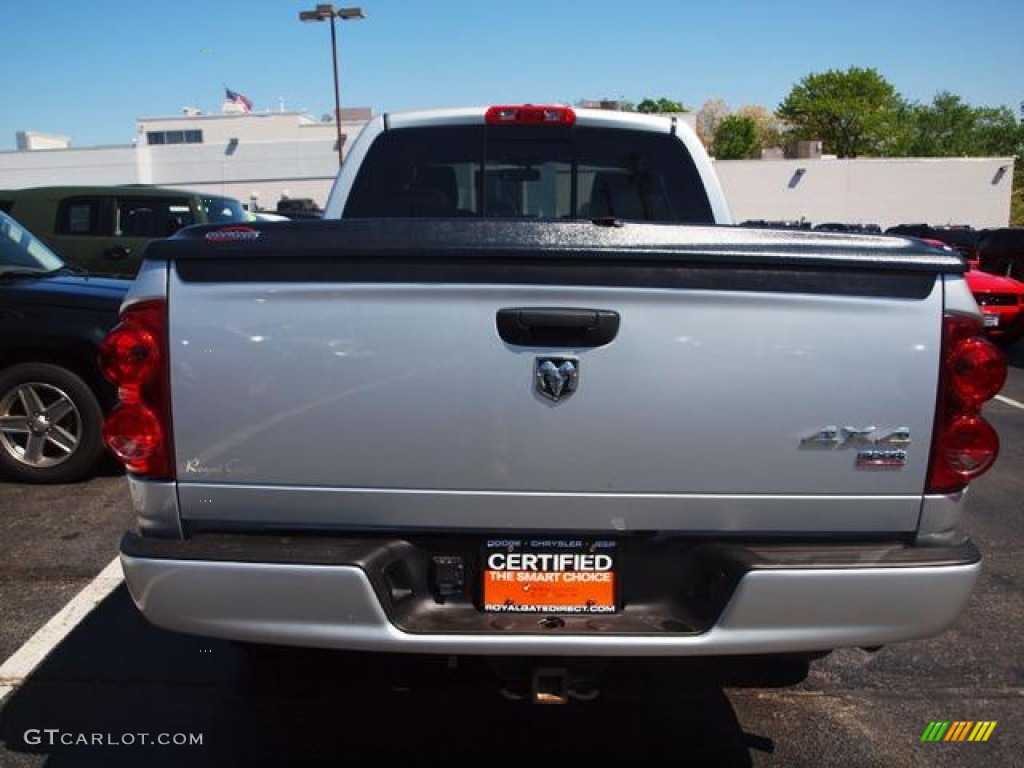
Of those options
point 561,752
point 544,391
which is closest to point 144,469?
point 544,391

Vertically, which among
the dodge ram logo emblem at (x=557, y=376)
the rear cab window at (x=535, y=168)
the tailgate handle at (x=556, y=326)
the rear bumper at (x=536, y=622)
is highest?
the rear cab window at (x=535, y=168)

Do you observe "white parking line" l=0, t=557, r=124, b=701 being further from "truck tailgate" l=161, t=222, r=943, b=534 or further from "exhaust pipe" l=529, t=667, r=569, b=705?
"exhaust pipe" l=529, t=667, r=569, b=705

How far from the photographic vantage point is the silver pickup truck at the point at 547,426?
7.29 ft

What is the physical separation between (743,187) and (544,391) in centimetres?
5529

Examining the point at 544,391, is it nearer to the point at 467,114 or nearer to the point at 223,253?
the point at 223,253

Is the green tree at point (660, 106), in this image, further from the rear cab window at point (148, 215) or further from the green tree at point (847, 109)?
the rear cab window at point (148, 215)

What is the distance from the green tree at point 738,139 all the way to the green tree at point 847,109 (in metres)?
4.72

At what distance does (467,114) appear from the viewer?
418cm

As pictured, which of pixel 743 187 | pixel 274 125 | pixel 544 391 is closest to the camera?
pixel 544 391

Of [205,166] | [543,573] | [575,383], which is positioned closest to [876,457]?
[575,383]

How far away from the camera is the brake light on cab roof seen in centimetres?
404

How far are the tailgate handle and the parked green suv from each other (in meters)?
9.27

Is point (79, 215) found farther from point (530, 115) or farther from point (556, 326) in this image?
point (556, 326)

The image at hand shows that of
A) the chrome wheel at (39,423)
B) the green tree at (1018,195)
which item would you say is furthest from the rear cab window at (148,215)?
the green tree at (1018,195)
